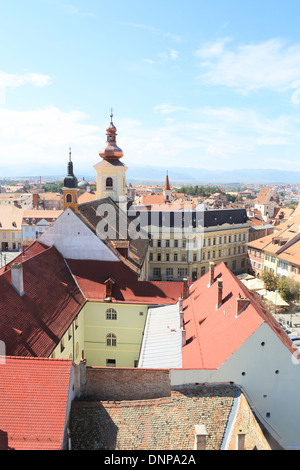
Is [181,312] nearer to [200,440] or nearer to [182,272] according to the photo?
[200,440]

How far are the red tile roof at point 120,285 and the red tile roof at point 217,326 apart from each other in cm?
342

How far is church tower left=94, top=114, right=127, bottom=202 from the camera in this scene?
155 feet

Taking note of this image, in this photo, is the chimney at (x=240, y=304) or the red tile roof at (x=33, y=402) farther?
the chimney at (x=240, y=304)

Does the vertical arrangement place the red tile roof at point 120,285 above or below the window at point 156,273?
above

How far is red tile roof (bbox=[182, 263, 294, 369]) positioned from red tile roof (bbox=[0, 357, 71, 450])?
753cm

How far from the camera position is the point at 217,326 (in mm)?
21734

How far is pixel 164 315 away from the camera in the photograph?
29.0m

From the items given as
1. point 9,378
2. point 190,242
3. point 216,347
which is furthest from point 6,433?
point 190,242

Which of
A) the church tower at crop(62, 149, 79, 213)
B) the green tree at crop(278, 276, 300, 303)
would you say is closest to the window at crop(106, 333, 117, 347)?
the church tower at crop(62, 149, 79, 213)

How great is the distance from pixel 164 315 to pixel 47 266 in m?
9.54

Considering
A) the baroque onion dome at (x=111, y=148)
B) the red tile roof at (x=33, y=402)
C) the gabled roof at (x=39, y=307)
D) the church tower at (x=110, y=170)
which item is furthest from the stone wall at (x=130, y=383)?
the baroque onion dome at (x=111, y=148)

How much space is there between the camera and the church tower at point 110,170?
47.3m

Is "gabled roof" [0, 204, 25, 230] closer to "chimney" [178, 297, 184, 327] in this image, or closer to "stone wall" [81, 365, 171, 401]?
"chimney" [178, 297, 184, 327]

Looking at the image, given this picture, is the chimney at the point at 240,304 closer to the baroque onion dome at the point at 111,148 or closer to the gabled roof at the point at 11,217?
the baroque onion dome at the point at 111,148
